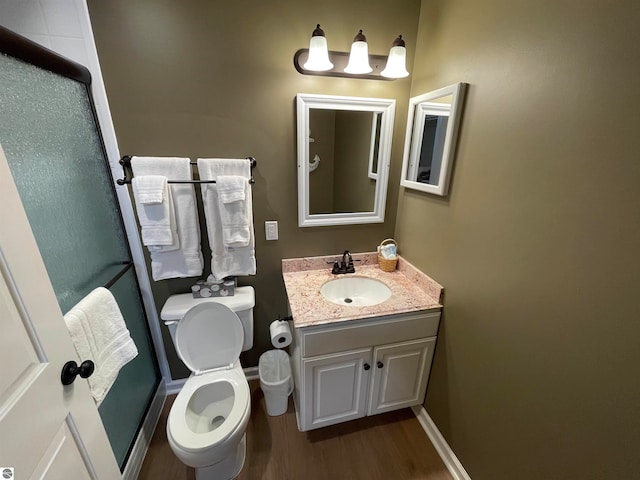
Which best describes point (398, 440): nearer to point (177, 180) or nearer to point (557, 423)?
point (557, 423)

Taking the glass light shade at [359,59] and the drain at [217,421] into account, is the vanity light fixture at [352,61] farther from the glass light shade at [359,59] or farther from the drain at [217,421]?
the drain at [217,421]

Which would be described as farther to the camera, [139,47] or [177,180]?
[177,180]

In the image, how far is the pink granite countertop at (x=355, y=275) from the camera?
128 cm

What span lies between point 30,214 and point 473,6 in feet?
5.90

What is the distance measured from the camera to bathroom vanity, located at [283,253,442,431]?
1.28 metres

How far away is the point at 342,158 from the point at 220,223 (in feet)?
2.65

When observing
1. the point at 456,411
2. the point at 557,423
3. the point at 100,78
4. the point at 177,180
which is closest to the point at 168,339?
the point at 177,180

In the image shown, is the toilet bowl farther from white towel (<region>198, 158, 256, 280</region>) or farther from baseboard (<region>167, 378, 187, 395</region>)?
baseboard (<region>167, 378, 187, 395</region>)

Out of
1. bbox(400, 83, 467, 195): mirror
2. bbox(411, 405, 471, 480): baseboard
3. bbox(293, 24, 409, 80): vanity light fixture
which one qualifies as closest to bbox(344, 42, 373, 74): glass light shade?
bbox(293, 24, 409, 80): vanity light fixture

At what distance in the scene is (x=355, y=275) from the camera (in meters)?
1.71

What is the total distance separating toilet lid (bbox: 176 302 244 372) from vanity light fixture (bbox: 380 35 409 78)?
1.51 metres

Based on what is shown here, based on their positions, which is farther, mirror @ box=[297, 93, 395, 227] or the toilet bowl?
mirror @ box=[297, 93, 395, 227]

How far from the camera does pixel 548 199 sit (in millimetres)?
844

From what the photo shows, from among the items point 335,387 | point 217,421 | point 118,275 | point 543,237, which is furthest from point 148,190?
point 543,237
